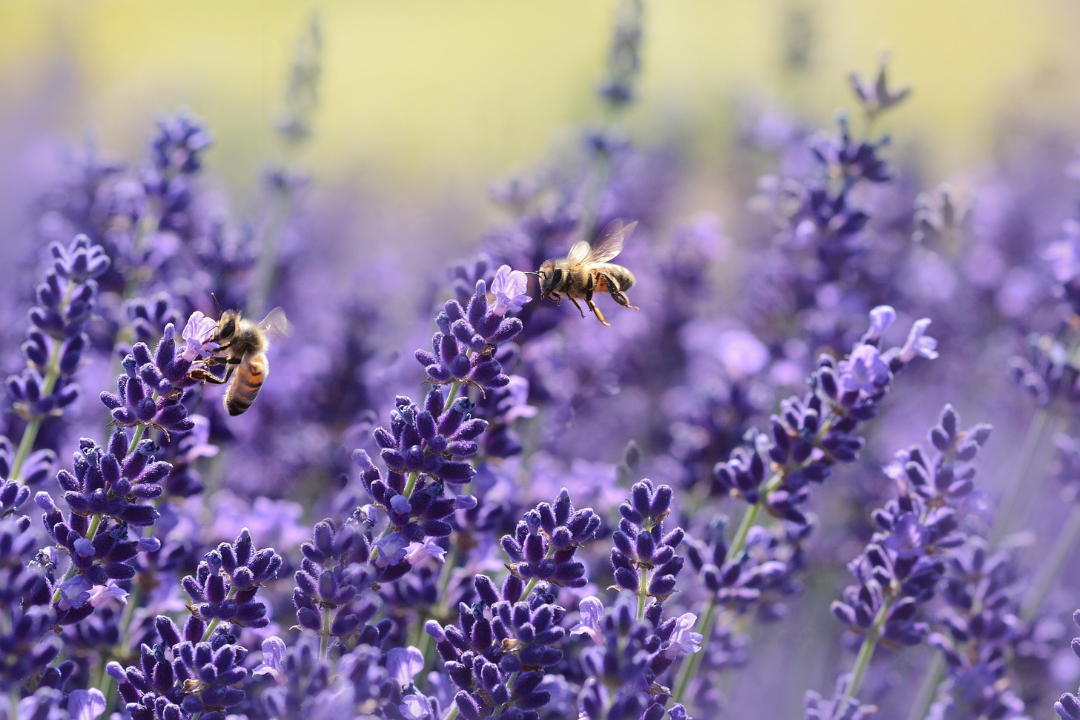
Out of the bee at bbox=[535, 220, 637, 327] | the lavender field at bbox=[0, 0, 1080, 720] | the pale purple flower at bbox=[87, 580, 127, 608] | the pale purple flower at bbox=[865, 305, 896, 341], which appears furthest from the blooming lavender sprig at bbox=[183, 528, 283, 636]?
the pale purple flower at bbox=[865, 305, 896, 341]

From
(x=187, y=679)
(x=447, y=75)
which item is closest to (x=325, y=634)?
(x=187, y=679)

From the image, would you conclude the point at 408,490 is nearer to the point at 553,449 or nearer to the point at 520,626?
the point at 520,626

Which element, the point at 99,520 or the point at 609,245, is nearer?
the point at 99,520

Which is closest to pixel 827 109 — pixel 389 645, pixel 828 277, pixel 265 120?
pixel 828 277

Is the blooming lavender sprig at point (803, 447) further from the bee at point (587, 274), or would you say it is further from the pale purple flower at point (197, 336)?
the pale purple flower at point (197, 336)

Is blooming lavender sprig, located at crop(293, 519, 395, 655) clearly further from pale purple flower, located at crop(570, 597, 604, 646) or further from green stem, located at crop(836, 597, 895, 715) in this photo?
green stem, located at crop(836, 597, 895, 715)
